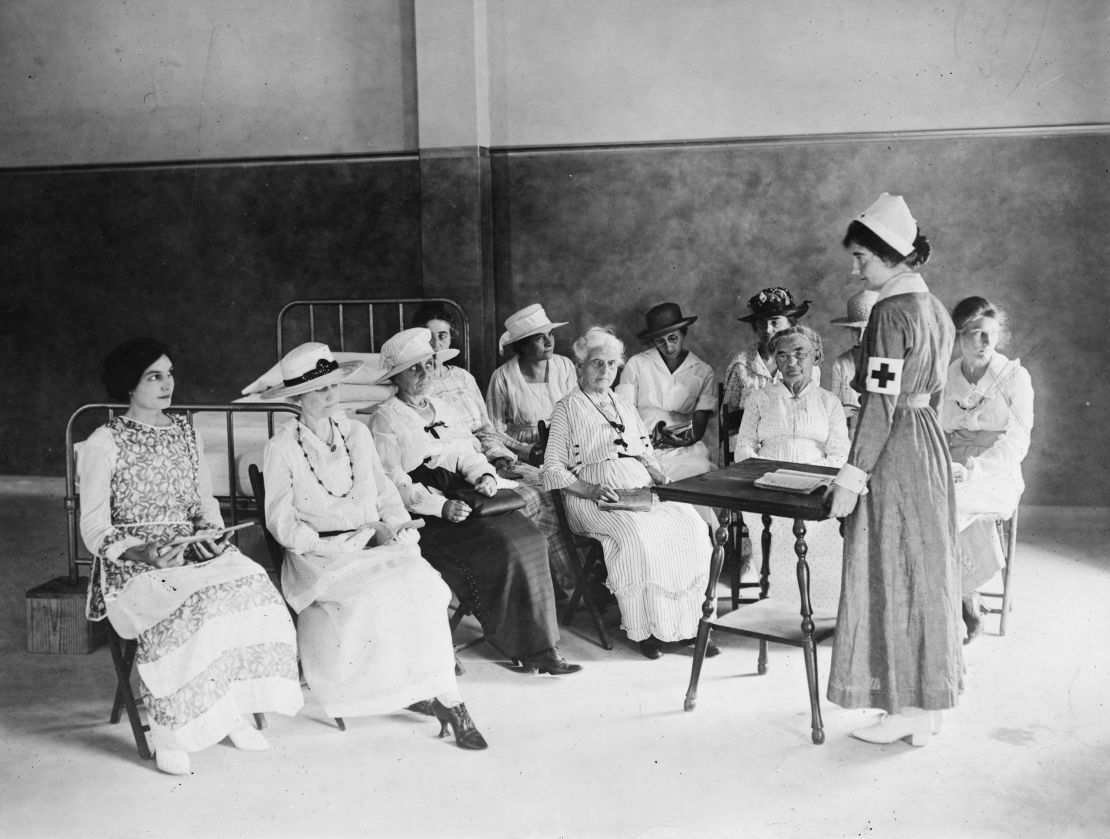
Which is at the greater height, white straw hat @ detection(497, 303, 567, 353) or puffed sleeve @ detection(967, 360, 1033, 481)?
white straw hat @ detection(497, 303, 567, 353)

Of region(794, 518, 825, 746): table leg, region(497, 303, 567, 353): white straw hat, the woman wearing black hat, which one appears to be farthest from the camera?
region(497, 303, 567, 353): white straw hat

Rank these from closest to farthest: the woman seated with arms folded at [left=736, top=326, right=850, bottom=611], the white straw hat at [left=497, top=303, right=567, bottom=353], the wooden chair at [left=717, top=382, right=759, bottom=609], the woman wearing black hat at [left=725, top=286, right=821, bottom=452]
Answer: the wooden chair at [left=717, top=382, right=759, bottom=609]
the woman seated with arms folded at [left=736, top=326, right=850, bottom=611]
the woman wearing black hat at [left=725, top=286, right=821, bottom=452]
the white straw hat at [left=497, top=303, right=567, bottom=353]

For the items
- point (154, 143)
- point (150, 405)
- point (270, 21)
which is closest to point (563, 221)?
point (270, 21)

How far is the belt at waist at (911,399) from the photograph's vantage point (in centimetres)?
386

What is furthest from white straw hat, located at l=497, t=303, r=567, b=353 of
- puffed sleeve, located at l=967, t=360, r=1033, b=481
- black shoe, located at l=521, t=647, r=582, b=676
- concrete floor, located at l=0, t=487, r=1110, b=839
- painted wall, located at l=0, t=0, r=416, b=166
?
puffed sleeve, located at l=967, t=360, r=1033, b=481

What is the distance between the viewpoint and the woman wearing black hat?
644cm

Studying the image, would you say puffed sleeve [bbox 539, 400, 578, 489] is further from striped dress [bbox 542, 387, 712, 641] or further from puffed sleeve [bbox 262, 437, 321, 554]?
puffed sleeve [bbox 262, 437, 321, 554]

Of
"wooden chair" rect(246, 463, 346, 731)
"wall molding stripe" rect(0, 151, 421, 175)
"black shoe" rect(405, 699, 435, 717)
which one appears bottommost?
"black shoe" rect(405, 699, 435, 717)

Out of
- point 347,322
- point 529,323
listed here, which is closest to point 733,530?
point 529,323

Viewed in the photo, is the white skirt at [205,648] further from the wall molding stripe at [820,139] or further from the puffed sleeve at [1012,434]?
the wall molding stripe at [820,139]

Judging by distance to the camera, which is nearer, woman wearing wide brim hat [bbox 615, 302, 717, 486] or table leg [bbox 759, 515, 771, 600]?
table leg [bbox 759, 515, 771, 600]

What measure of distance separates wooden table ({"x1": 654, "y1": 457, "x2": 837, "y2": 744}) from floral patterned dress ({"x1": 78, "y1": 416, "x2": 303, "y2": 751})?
5.28 ft

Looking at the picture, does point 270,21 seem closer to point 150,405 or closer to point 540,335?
point 540,335

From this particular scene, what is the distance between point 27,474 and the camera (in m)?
8.91
